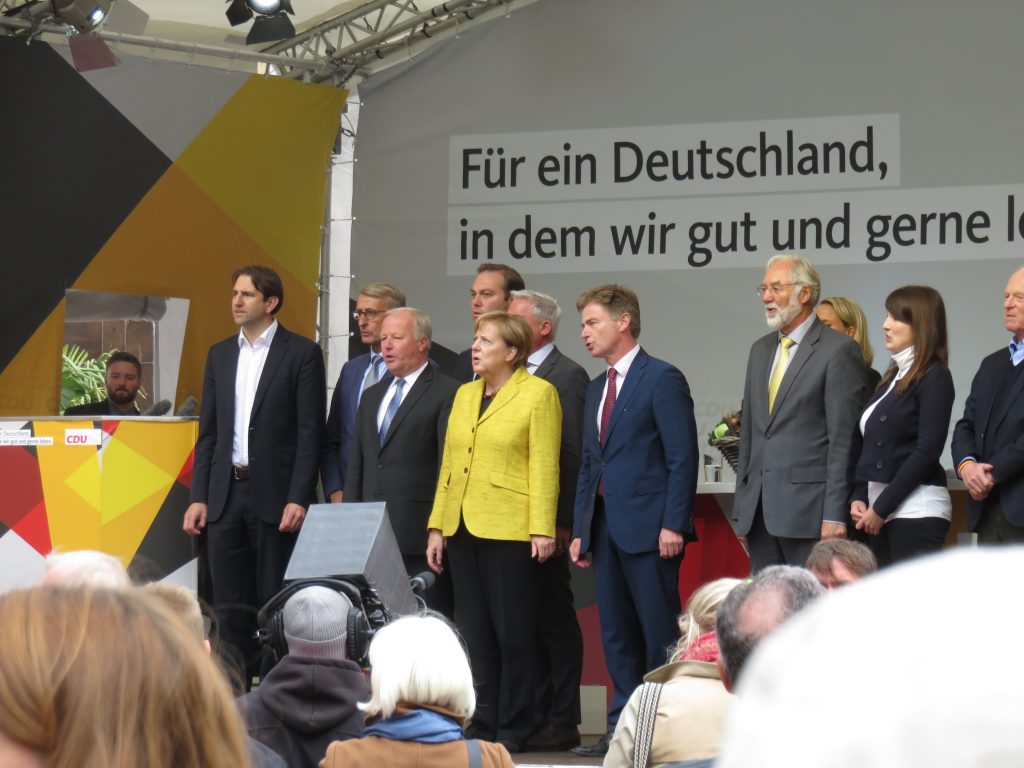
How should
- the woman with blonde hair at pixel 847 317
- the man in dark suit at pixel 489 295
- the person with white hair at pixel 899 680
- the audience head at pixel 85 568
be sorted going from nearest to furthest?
the person with white hair at pixel 899 680, the audience head at pixel 85 568, the woman with blonde hair at pixel 847 317, the man in dark suit at pixel 489 295

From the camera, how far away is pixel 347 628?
3.11m

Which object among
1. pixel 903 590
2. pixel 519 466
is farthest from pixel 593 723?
pixel 903 590

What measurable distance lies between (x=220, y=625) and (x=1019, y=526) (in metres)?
3.55

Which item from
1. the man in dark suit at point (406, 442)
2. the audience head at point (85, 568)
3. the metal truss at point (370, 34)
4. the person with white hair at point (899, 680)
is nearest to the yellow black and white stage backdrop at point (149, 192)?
the metal truss at point (370, 34)

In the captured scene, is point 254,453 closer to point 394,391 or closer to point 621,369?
point 394,391

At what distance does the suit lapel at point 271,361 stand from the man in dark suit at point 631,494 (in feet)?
5.04

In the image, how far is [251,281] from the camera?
22.1 feet

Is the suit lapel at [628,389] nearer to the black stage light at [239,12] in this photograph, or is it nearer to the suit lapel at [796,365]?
the suit lapel at [796,365]

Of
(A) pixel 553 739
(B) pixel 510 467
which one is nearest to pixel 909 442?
(B) pixel 510 467

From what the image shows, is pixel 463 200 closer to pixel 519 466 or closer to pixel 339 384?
pixel 339 384

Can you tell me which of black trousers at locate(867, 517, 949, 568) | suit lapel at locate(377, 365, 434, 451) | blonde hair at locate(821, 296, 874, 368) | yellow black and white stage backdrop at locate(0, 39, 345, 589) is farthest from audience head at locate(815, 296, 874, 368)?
yellow black and white stage backdrop at locate(0, 39, 345, 589)

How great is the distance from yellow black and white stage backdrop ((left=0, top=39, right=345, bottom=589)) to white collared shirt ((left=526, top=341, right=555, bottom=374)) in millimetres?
2714

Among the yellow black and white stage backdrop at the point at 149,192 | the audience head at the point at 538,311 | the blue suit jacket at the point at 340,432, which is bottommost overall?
the blue suit jacket at the point at 340,432

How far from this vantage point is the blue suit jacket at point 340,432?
6.81 m
